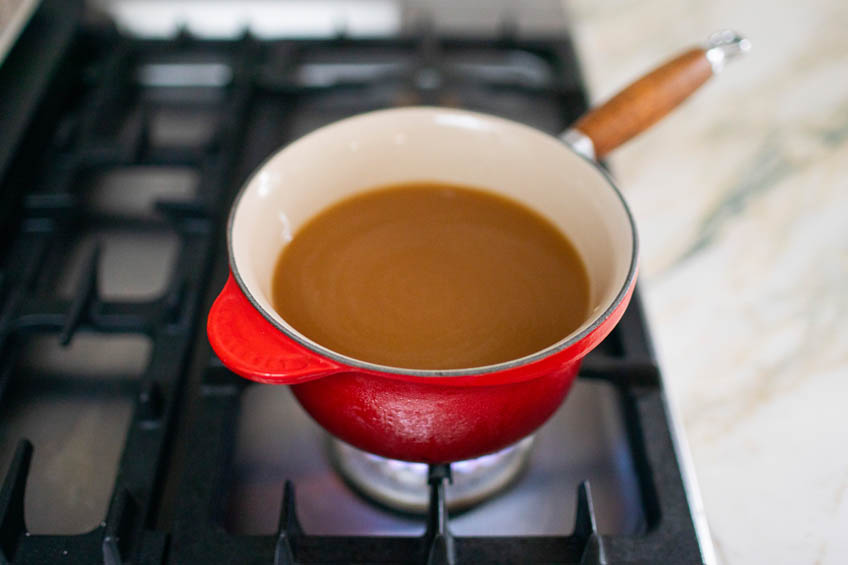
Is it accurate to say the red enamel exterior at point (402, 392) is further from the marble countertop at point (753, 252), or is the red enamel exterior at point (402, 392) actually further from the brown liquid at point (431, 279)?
the marble countertop at point (753, 252)

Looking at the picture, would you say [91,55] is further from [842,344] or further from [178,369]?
[842,344]

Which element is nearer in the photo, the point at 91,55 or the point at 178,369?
the point at 178,369

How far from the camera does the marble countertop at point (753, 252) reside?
47cm

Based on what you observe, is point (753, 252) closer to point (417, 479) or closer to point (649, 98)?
point (649, 98)

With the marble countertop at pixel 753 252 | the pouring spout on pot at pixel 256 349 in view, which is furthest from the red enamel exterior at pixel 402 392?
the marble countertop at pixel 753 252

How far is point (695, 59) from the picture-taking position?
569 mm

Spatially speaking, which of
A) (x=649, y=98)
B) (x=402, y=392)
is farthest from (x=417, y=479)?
(x=649, y=98)

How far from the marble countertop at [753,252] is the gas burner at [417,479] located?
123 mm

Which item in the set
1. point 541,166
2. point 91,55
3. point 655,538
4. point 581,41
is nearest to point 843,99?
point 581,41

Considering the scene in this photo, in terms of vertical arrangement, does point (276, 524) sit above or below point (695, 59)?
below

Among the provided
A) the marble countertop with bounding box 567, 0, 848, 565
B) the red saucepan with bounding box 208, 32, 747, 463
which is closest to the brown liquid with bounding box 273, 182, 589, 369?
the red saucepan with bounding box 208, 32, 747, 463

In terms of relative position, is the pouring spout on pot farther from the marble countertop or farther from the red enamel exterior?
the marble countertop

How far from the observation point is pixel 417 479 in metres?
0.48

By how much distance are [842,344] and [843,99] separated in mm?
305
